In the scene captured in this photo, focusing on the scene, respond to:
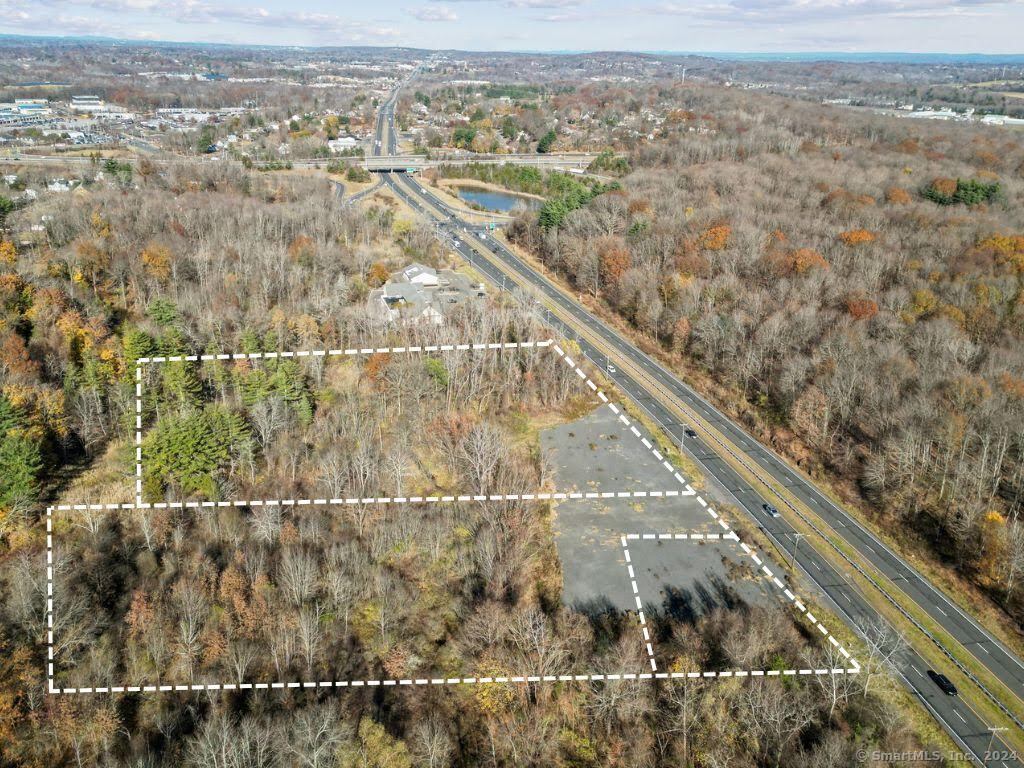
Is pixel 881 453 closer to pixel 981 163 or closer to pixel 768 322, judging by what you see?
pixel 768 322

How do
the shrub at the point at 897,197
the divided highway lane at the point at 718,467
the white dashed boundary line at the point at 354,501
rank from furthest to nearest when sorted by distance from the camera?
the shrub at the point at 897,197 < the white dashed boundary line at the point at 354,501 < the divided highway lane at the point at 718,467

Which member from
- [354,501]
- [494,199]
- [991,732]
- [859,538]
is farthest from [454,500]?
[494,199]

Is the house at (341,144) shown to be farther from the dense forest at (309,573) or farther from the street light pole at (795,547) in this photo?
the street light pole at (795,547)

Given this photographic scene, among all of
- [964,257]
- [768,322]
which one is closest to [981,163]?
[964,257]

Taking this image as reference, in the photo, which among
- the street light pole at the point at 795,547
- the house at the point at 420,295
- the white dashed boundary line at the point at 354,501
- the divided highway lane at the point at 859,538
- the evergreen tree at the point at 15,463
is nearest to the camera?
the divided highway lane at the point at 859,538

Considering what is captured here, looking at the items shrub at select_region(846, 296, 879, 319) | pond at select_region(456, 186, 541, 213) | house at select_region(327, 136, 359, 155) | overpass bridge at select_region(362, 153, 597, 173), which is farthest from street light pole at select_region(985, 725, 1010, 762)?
house at select_region(327, 136, 359, 155)

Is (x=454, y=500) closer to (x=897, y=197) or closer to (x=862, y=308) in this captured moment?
(x=862, y=308)

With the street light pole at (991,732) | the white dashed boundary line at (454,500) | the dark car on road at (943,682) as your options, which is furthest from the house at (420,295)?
the street light pole at (991,732)
